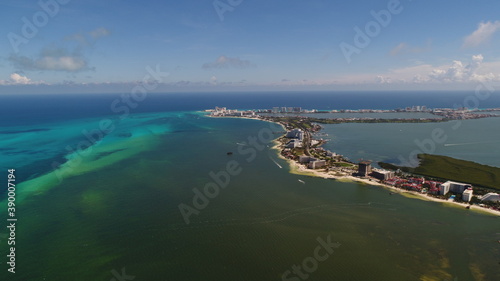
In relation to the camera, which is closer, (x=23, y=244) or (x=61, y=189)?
(x=23, y=244)

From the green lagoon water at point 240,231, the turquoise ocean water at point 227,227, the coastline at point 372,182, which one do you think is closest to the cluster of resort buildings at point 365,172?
the coastline at point 372,182

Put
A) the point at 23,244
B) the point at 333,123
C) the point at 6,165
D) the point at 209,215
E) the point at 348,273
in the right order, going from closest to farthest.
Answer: the point at 348,273, the point at 23,244, the point at 209,215, the point at 6,165, the point at 333,123

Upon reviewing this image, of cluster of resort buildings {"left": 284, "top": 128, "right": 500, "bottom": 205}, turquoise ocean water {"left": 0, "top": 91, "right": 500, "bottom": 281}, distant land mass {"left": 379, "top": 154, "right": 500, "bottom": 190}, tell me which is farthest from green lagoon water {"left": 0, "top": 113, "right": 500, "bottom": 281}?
distant land mass {"left": 379, "top": 154, "right": 500, "bottom": 190}

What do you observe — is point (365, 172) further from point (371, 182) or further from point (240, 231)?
point (240, 231)

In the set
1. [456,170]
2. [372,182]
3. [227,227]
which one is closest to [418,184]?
[372,182]

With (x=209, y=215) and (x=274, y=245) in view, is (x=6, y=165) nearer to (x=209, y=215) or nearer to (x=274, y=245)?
(x=209, y=215)

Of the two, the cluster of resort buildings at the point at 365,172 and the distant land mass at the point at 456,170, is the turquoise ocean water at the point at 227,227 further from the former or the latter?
the distant land mass at the point at 456,170

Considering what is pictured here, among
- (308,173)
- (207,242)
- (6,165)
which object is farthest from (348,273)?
(6,165)

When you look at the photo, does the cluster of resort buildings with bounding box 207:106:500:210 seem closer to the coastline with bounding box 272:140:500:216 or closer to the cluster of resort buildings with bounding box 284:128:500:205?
the cluster of resort buildings with bounding box 284:128:500:205
